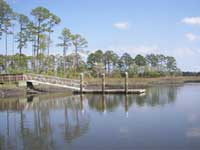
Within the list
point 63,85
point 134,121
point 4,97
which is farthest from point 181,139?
point 63,85

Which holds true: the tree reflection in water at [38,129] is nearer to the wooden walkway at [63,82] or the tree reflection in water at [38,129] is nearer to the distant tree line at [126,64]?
the wooden walkway at [63,82]

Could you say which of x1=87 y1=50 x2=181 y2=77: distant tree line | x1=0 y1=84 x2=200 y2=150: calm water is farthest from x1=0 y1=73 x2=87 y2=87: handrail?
→ x1=87 y1=50 x2=181 y2=77: distant tree line

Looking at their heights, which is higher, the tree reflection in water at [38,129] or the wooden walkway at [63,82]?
the wooden walkway at [63,82]

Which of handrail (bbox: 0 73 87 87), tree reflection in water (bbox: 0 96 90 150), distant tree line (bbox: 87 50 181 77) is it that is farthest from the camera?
distant tree line (bbox: 87 50 181 77)

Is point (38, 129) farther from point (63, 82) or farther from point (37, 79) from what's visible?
point (63, 82)

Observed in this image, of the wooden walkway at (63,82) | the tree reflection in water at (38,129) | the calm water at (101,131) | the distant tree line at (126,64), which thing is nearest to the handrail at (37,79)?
the wooden walkway at (63,82)

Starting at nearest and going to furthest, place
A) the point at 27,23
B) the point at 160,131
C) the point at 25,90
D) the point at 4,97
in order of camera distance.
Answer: the point at 160,131 < the point at 4,97 < the point at 25,90 < the point at 27,23

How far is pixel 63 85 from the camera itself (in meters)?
27.7

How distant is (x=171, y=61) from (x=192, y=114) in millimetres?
59671

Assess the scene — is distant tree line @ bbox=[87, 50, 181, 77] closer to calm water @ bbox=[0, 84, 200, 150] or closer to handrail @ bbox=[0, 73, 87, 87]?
handrail @ bbox=[0, 73, 87, 87]

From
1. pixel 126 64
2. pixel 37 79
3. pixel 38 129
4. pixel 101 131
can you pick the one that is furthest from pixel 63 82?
pixel 126 64

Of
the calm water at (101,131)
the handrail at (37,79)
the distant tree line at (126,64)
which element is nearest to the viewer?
the calm water at (101,131)

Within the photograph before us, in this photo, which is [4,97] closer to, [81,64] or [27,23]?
[27,23]

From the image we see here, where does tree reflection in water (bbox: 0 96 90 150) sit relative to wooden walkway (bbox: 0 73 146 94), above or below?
below
